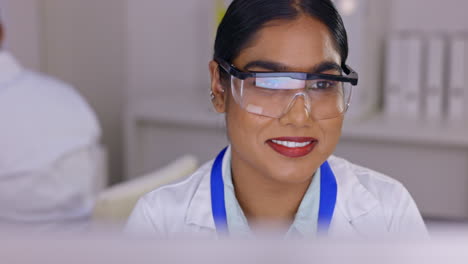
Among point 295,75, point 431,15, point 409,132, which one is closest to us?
point 295,75

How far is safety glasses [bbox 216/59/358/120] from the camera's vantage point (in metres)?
0.64

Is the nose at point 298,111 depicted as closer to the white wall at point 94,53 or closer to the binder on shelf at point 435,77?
the binder on shelf at point 435,77

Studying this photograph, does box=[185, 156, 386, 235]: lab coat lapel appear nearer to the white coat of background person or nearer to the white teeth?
the white teeth

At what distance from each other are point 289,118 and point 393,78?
1.76m

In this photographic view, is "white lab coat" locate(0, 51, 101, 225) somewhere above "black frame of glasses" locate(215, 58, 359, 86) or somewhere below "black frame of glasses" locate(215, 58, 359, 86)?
below

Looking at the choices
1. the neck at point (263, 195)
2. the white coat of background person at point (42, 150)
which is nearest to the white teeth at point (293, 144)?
the neck at point (263, 195)

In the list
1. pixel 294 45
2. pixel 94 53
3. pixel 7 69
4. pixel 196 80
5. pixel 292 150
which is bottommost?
pixel 196 80

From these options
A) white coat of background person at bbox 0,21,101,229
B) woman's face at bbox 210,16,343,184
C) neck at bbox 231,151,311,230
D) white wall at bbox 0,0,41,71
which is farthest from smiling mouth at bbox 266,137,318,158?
white wall at bbox 0,0,41,71

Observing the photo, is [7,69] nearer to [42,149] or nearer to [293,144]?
[42,149]

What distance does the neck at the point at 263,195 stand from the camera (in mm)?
802

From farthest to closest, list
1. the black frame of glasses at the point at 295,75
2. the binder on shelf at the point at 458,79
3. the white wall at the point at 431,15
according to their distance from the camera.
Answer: the white wall at the point at 431,15 → the binder on shelf at the point at 458,79 → the black frame of glasses at the point at 295,75

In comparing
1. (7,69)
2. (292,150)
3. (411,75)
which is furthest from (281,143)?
(411,75)

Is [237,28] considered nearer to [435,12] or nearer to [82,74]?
[435,12]

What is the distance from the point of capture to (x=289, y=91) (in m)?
0.65
